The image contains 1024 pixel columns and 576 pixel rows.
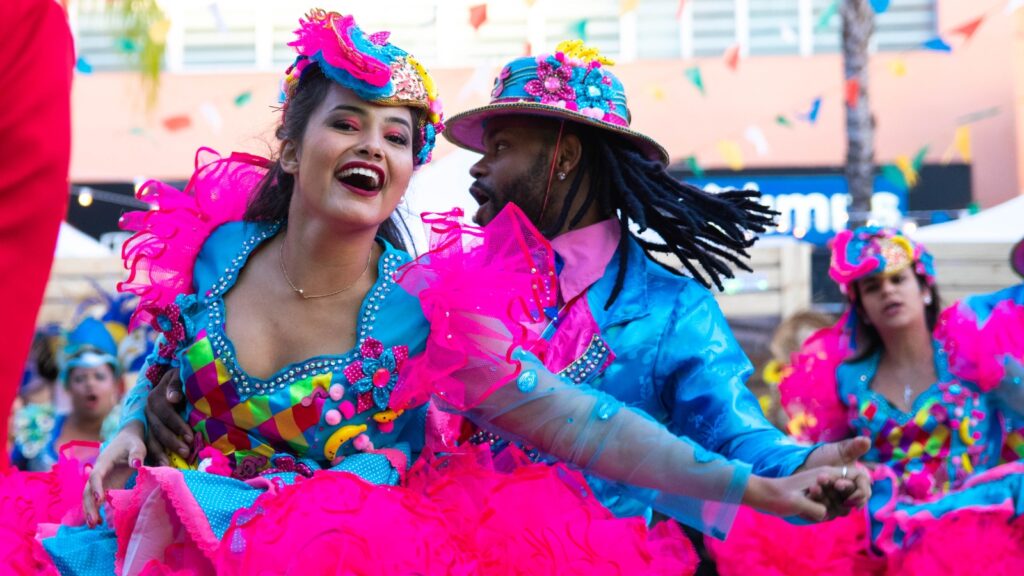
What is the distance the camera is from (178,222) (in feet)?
10.5

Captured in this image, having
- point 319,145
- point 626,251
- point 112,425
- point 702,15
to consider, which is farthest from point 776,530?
point 702,15

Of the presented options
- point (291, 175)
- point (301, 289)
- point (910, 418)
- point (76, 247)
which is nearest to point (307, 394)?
point (301, 289)

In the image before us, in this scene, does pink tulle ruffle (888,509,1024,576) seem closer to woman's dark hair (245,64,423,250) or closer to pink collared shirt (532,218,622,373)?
pink collared shirt (532,218,622,373)

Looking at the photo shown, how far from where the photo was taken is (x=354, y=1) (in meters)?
14.5

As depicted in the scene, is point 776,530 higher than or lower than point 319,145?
lower

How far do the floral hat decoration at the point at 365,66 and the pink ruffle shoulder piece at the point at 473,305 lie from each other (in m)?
0.29

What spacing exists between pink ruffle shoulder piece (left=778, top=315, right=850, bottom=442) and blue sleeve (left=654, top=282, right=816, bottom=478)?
9.60ft

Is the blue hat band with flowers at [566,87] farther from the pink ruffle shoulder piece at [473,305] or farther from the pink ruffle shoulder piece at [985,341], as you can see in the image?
the pink ruffle shoulder piece at [985,341]

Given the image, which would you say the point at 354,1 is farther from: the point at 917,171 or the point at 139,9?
the point at 917,171

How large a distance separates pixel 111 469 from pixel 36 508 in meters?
0.53

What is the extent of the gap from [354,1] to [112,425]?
8320mm

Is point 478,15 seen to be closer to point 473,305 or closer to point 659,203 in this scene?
point 659,203

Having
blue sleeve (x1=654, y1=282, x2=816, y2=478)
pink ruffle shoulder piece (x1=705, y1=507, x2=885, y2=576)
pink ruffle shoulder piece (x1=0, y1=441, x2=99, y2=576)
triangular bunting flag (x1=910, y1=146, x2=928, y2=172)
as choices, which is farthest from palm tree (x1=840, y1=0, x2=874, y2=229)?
pink ruffle shoulder piece (x1=0, y1=441, x2=99, y2=576)

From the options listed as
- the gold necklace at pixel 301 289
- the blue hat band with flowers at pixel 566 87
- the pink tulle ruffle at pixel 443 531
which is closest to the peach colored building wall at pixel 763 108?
the blue hat band with flowers at pixel 566 87
